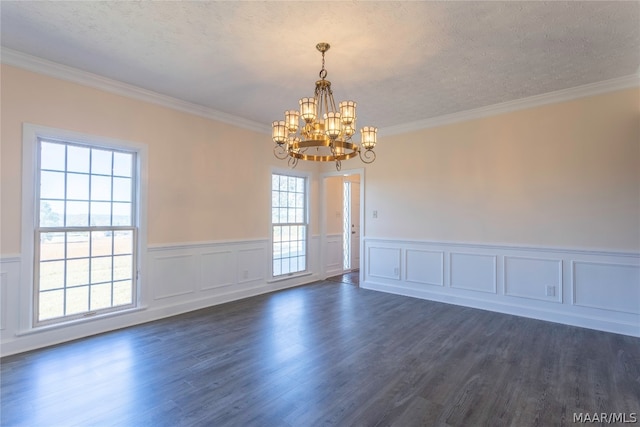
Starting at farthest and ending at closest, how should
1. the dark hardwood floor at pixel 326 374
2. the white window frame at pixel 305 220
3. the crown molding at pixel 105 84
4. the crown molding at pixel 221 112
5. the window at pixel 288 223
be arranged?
the window at pixel 288 223 → the white window frame at pixel 305 220 → the crown molding at pixel 221 112 → the crown molding at pixel 105 84 → the dark hardwood floor at pixel 326 374

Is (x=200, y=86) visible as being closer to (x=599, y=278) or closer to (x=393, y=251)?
(x=393, y=251)

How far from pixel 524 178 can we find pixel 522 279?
1332 mm

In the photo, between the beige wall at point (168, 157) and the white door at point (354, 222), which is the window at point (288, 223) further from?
the white door at point (354, 222)

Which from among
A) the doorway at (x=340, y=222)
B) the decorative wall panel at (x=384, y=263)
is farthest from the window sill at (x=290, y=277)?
the decorative wall panel at (x=384, y=263)

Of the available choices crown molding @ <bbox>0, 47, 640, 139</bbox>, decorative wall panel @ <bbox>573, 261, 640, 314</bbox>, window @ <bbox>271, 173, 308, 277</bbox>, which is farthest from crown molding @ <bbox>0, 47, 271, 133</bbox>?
decorative wall panel @ <bbox>573, 261, 640, 314</bbox>

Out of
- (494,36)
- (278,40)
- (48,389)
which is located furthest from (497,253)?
(48,389)

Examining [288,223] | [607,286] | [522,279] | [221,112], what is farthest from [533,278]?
[221,112]

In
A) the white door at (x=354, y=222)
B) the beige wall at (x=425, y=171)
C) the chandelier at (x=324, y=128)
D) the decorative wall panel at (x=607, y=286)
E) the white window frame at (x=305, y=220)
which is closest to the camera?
the chandelier at (x=324, y=128)

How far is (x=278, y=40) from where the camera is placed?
2652 mm

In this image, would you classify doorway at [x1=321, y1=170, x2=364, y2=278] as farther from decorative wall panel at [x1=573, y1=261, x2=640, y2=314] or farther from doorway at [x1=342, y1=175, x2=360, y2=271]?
decorative wall panel at [x1=573, y1=261, x2=640, y2=314]

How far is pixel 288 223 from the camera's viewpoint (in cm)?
574

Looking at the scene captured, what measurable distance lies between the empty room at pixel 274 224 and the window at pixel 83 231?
22 mm

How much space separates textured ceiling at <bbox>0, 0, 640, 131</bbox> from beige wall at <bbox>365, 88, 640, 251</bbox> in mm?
480

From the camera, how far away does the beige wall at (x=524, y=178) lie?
11.5 ft
